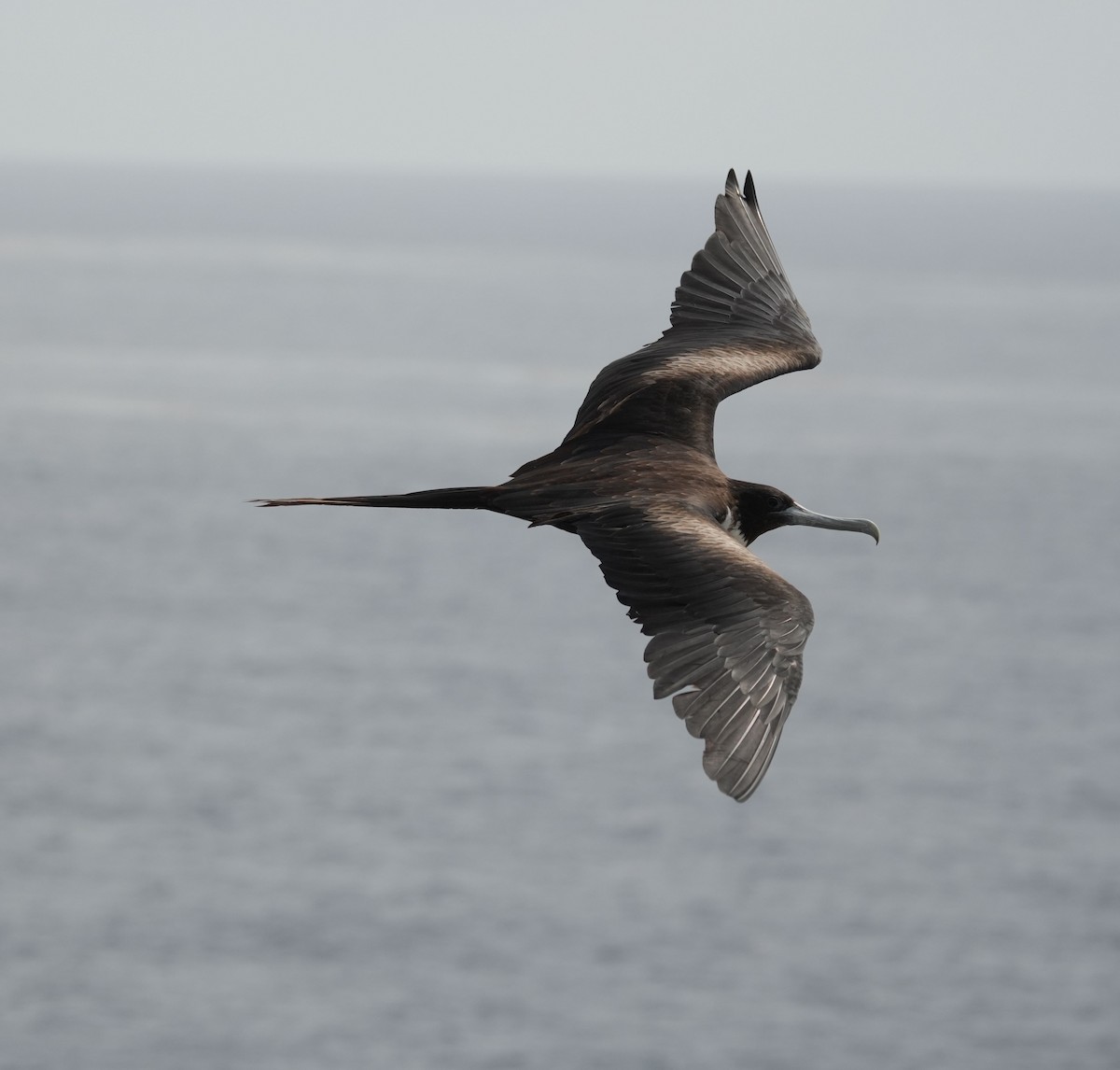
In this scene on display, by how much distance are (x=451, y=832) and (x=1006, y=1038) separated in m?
30.0

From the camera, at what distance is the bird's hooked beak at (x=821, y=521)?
995cm

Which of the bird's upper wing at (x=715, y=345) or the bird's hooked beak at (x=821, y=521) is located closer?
the bird's hooked beak at (x=821, y=521)

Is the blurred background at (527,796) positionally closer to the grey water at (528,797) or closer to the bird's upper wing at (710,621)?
the grey water at (528,797)

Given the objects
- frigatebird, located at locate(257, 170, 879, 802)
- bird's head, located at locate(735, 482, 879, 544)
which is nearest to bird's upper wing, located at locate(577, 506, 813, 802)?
frigatebird, located at locate(257, 170, 879, 802)

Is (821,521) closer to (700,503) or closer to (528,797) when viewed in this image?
(700,503)

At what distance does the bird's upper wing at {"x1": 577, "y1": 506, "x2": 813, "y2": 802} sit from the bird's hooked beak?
77cm

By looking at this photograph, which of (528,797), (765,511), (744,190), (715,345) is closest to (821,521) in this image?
(765,511)

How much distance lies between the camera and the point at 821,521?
10148mm

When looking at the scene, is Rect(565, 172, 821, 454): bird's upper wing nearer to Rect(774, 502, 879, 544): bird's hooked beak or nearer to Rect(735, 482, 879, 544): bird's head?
Rect(735, 482, 879, 544): bird's head

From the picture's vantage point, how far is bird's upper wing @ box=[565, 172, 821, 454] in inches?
427

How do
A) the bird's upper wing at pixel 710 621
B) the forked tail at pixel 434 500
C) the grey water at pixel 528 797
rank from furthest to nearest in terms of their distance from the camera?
the grey water at pixel 528 797, the forked tail at pixel 434 500, the bird's upper wing at pixel 710 621

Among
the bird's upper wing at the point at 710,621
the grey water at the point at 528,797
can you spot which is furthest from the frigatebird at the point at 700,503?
the grey water at the point at 528,797

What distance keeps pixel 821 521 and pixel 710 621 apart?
149 cm

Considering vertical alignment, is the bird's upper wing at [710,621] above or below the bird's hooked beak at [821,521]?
Answer: below
